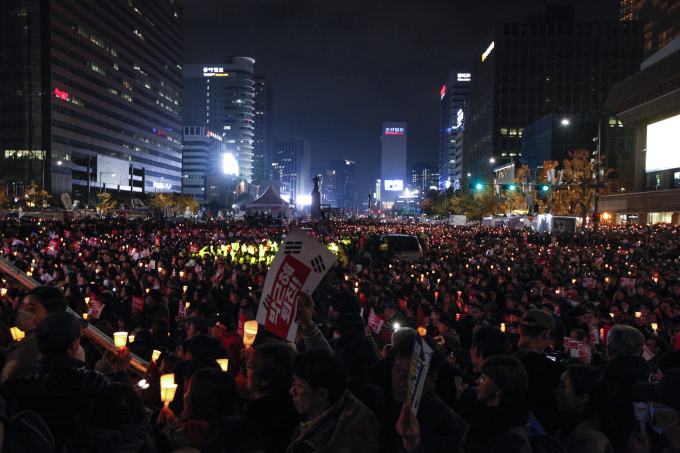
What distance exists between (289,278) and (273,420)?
1696 mm

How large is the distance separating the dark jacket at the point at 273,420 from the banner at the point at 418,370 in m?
0.87

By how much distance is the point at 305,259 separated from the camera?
4.46m

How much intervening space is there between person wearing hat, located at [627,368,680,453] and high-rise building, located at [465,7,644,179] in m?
114

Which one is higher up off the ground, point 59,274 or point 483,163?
point 483,163

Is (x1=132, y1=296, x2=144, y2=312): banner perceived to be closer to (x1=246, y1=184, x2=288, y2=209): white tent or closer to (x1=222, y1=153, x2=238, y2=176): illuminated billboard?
(x1=246, y1=184, x2=288, y2=209): white tent

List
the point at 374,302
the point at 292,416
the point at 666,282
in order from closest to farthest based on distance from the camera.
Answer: the point at 292,416 → the point at 374,302 → the point at 666,282

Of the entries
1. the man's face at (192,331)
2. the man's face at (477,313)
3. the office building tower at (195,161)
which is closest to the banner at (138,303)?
the man's face at (192,331)

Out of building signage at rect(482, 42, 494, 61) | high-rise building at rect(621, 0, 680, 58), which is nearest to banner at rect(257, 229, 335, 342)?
high-rise building at rect(621, 0, 680, 58)

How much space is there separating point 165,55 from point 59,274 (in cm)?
13282

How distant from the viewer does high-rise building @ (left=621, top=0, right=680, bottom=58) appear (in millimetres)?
103438

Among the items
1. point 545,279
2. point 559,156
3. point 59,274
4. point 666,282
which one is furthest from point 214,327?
point 559,156

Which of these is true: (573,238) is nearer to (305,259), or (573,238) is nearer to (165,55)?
(305,259)

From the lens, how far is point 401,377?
3.16 m

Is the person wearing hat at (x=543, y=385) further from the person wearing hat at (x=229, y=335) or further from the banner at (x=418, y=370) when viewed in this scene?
the person wearing hat at (x=229, y=335)
